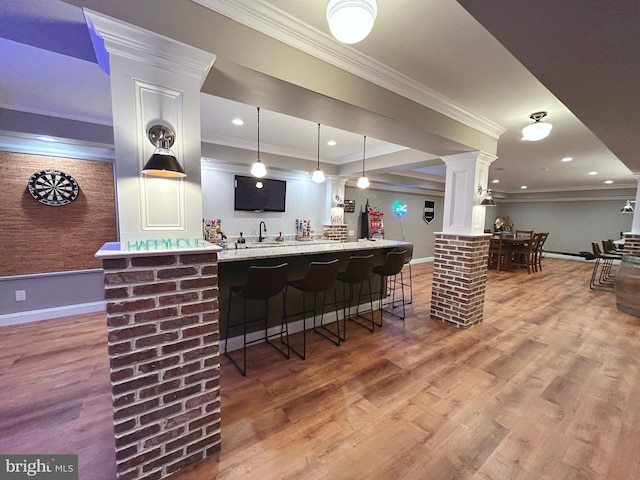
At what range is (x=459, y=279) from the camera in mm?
3371

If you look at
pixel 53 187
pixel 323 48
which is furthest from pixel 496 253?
pixel 53 187

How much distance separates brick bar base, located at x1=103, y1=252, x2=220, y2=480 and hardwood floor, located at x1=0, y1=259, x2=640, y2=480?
0.67ft

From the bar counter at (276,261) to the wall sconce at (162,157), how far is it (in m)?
1.01

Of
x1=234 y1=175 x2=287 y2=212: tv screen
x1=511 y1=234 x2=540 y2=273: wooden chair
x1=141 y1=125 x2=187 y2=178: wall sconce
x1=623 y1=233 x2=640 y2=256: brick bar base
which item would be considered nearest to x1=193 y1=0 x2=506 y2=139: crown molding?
x1=141 y1=125 x2=187 y2=178: wall sconce

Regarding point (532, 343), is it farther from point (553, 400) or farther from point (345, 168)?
point (345, 168)

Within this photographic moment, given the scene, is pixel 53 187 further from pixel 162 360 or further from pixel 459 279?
pixel 459 279

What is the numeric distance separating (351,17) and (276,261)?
222 cm

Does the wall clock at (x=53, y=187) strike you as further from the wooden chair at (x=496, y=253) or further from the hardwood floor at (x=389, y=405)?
the wooden chair at (x=496, y=253)

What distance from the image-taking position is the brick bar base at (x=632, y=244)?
5141 millimetres

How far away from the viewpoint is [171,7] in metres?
1.29

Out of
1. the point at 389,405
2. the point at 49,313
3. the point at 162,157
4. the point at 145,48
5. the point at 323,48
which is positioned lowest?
the point at 389,405

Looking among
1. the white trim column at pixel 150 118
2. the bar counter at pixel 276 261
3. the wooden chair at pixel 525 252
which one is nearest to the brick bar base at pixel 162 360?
the white trim column at pixel 150 118

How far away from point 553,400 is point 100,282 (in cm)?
523

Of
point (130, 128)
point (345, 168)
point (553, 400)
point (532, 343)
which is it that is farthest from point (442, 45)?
point (345, 168)
